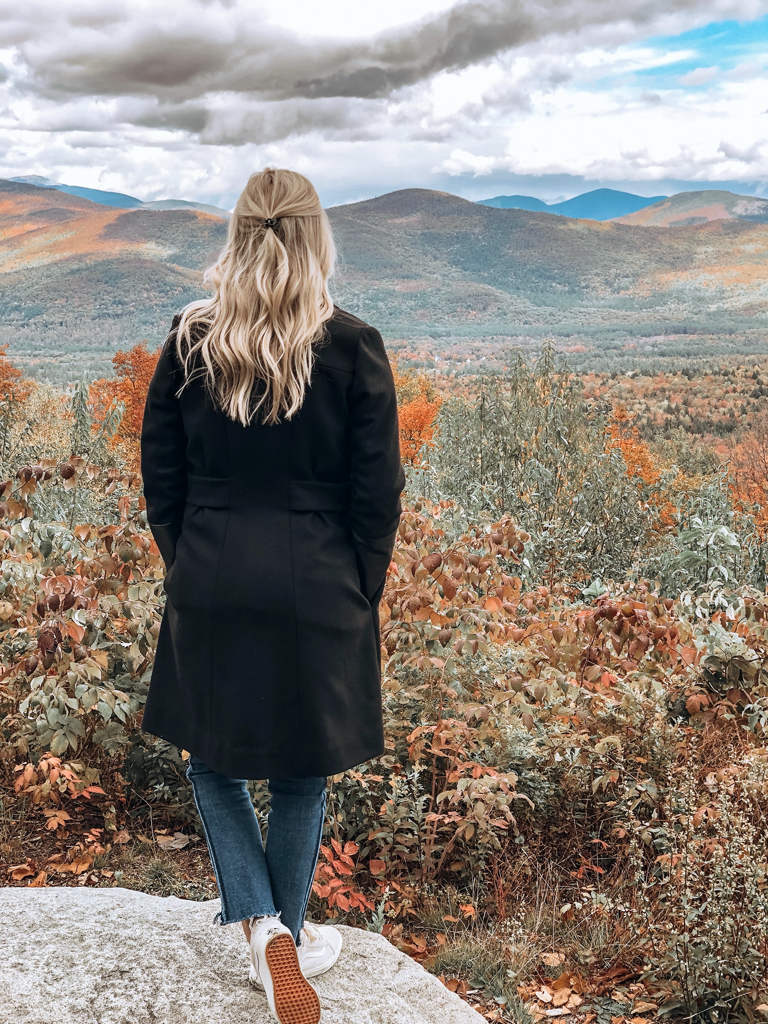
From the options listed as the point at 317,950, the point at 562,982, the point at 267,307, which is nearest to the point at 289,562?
the point at 267,307

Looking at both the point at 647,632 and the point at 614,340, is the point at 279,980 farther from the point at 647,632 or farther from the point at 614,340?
the point at 614,340

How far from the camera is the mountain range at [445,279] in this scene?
7856 centimetres

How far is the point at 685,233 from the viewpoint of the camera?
135 meters

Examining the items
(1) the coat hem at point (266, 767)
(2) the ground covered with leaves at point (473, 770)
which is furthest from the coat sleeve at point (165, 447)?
(2) the ground covered with leaves at point (473, 770)

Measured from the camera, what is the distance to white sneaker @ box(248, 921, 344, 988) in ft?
6.19

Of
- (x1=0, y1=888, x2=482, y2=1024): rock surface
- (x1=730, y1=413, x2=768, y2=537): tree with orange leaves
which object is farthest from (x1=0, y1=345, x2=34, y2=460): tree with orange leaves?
(x1=730, y1=413, x2=768, y2=537): tree with orange leaves

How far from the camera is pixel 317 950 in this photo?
6.28ft

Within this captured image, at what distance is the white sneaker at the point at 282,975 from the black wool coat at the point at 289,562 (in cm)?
32

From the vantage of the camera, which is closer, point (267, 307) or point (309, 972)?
point (267, 307)

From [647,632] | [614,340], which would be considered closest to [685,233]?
[614,340]

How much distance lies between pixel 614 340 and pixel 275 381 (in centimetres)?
8789

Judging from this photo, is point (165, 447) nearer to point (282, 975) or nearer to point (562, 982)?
point (282, 975)

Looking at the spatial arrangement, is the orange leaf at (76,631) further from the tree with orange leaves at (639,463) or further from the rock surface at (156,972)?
the tree with orange leaves at (639,463)

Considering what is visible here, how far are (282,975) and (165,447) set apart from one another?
3.54 feet
